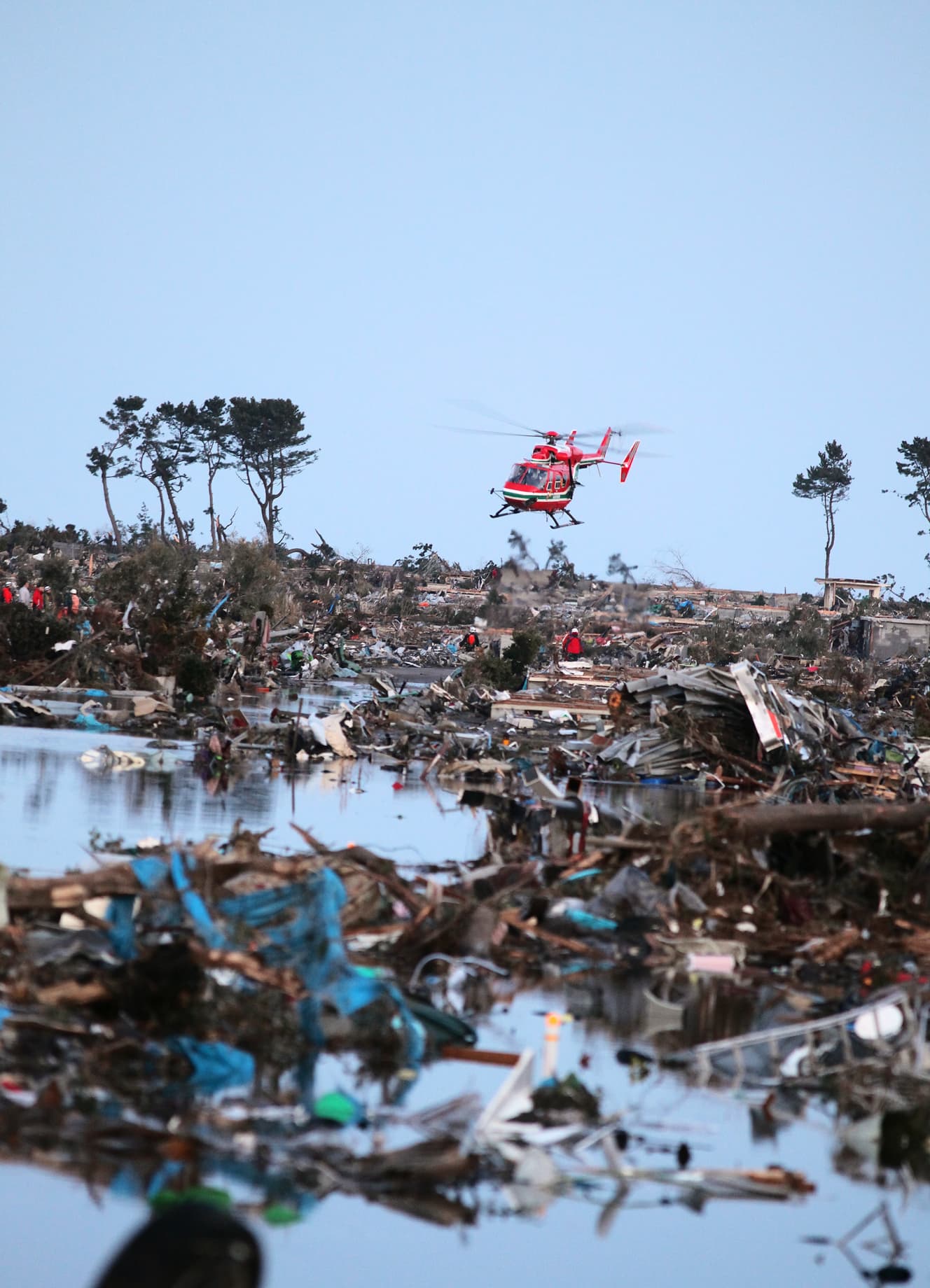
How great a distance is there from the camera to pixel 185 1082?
5.64 m

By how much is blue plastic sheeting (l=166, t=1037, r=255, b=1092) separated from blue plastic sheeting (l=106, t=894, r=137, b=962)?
2.67 ft

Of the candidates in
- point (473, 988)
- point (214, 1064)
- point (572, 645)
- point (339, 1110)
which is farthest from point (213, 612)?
point (339, 1110)

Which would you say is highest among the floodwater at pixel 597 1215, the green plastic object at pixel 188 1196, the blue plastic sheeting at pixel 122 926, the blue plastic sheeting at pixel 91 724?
the blue plastic sheeting at pixel 122 926

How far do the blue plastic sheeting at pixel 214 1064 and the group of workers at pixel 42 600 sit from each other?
23089mm

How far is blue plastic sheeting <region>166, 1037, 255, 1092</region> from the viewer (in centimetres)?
569

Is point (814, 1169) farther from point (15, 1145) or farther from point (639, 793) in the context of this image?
point (639, 793)

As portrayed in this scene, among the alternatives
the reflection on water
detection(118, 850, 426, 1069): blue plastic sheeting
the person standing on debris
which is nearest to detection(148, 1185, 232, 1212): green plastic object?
detection(118, 850, 426, 1069): blue plastic sheeting

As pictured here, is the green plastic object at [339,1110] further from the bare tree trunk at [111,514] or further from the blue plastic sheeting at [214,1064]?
the bare tree trunk at [111,514]

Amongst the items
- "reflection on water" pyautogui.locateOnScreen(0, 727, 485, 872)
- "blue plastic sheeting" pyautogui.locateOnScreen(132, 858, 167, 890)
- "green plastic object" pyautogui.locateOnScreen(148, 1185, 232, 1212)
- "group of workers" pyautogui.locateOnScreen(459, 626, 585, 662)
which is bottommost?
"green plastic object" pyautogui.locateOnScreen(148, 1185, 232, 1212)

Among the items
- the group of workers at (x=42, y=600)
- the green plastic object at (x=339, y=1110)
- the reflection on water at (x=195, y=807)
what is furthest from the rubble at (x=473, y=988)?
the group of workers at (x=42, y=600)

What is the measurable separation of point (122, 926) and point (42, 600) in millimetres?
24171

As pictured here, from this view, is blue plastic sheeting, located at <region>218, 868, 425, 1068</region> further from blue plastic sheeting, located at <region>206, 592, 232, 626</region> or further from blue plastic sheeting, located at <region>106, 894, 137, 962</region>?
blue plastic sheeting, located at <region>206, 592, 232, 626</region>

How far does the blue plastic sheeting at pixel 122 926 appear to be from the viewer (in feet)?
21.7

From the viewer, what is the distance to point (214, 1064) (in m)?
5.77
